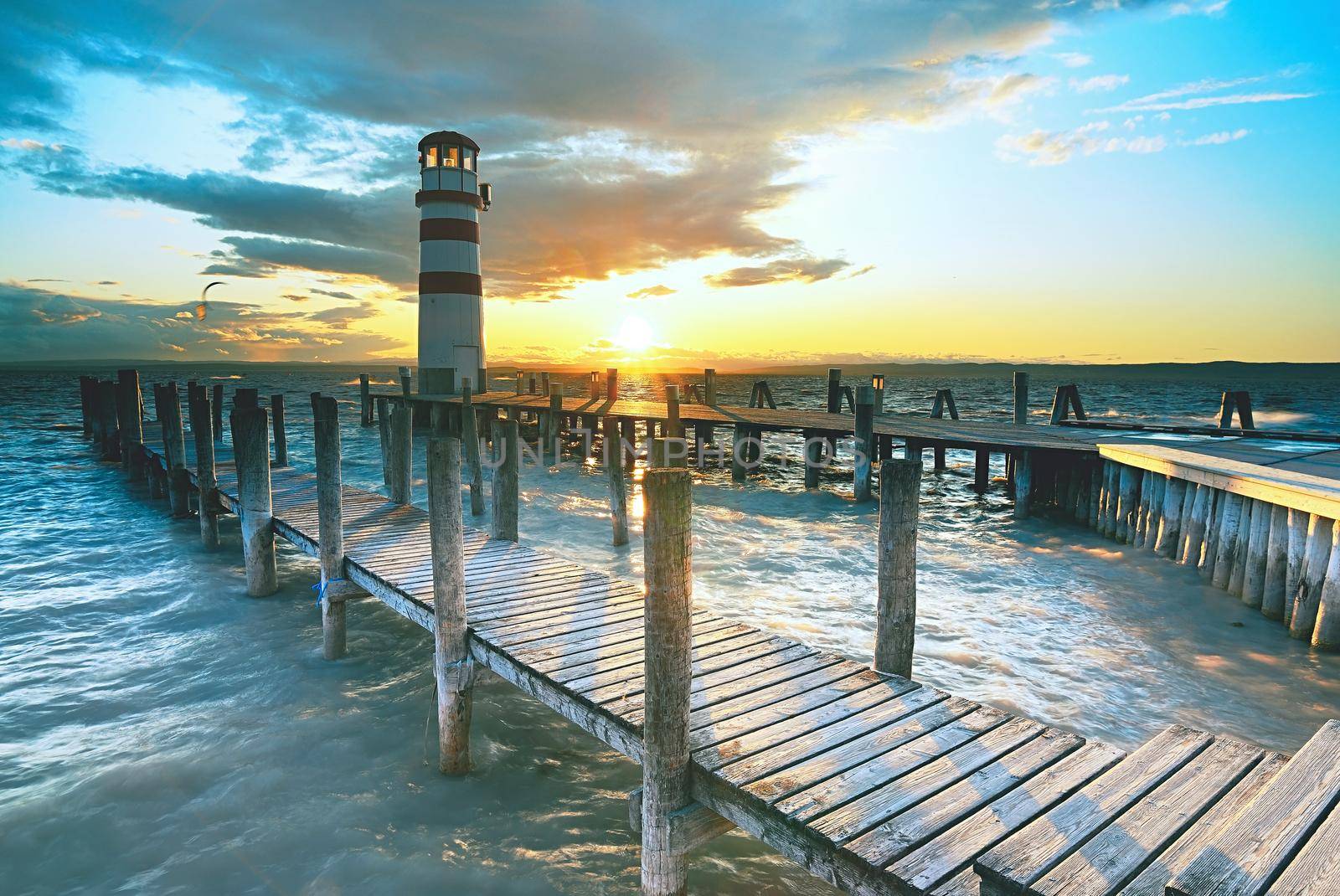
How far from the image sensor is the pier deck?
2303mm

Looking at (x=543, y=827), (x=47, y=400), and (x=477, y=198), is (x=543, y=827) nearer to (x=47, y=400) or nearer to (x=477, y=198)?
(x=477, y=198)

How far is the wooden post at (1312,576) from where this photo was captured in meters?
6.43

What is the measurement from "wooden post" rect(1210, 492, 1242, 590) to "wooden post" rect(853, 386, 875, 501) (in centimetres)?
607

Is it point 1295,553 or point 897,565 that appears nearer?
point 897,565

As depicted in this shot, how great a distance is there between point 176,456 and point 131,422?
6579mm

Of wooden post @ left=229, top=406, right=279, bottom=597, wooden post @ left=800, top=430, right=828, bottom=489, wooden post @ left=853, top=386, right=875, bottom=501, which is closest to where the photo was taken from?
wooden post @ left=229, top=406, right=279, bottom=597

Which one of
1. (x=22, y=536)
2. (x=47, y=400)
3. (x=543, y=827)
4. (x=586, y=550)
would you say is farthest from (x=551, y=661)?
(x=47, y=400)

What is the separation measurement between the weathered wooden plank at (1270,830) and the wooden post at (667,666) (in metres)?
1.98

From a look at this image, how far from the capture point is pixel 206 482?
37.9 feet

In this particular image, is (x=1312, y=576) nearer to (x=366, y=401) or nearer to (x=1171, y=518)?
(x=1171, y=518)

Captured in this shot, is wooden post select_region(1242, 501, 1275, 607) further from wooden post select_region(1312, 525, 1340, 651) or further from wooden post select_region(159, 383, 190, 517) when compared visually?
wooden post select_region(159, 383, 190, 517)

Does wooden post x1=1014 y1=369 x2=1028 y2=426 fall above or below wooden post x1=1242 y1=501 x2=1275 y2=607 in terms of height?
above

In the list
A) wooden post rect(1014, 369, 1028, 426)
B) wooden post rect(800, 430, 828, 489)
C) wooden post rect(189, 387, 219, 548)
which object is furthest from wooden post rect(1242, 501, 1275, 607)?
wooden post rect(189, 387, 219, 548)

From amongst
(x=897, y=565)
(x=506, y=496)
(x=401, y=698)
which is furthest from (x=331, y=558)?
(x=897, y=565)
